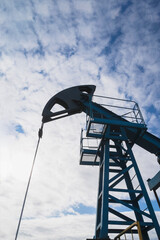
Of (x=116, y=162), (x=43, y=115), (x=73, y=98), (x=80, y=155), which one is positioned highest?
(x=73, y=98)

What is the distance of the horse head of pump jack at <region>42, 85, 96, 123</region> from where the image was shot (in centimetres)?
574

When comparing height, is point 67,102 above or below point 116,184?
above

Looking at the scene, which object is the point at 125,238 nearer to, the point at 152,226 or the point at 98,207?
the point at 152,226

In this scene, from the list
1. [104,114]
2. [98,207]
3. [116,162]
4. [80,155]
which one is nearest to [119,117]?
[104,114]

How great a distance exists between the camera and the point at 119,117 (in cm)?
604

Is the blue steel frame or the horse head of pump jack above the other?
the horse head of pump jack

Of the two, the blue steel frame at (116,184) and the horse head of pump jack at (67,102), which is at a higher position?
the horse head of pump jack at (67,102)

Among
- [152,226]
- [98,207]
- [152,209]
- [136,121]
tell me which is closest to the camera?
[152,226]

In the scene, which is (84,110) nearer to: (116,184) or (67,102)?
(67,102)

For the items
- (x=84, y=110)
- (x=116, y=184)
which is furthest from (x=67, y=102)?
(x=116, y=184)

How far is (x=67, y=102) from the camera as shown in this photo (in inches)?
241

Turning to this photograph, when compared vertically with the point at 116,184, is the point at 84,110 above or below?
above

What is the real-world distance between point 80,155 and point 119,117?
81.5 inches

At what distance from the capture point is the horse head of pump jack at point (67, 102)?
574cm
